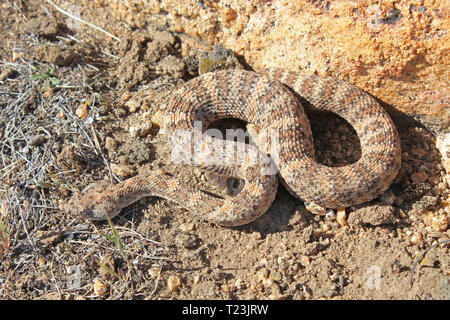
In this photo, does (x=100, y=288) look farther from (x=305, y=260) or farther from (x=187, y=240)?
(x=305, y=260)

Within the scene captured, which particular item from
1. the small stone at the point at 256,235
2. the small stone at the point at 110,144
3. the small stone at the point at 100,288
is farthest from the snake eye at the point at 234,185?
the small stone at the point at 100,288

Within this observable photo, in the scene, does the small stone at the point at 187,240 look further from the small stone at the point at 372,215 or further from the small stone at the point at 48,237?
the small stone at the point at 372,215

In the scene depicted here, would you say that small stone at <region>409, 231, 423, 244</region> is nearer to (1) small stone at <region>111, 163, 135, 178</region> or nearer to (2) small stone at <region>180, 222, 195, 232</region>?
(2) small stone at <region>180, 222, 195, 232</region>

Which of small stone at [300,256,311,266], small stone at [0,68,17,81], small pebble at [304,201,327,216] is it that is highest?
small stone at [0,68,17,81]

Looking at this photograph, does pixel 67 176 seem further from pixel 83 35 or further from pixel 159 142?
pixel 83 35

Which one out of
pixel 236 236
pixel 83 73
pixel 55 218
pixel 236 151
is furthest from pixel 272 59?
pixel 55 218

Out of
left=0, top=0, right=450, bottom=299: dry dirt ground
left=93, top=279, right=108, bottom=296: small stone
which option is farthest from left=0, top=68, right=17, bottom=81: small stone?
left=93, top=279, right=108, bottom=296: small stone
